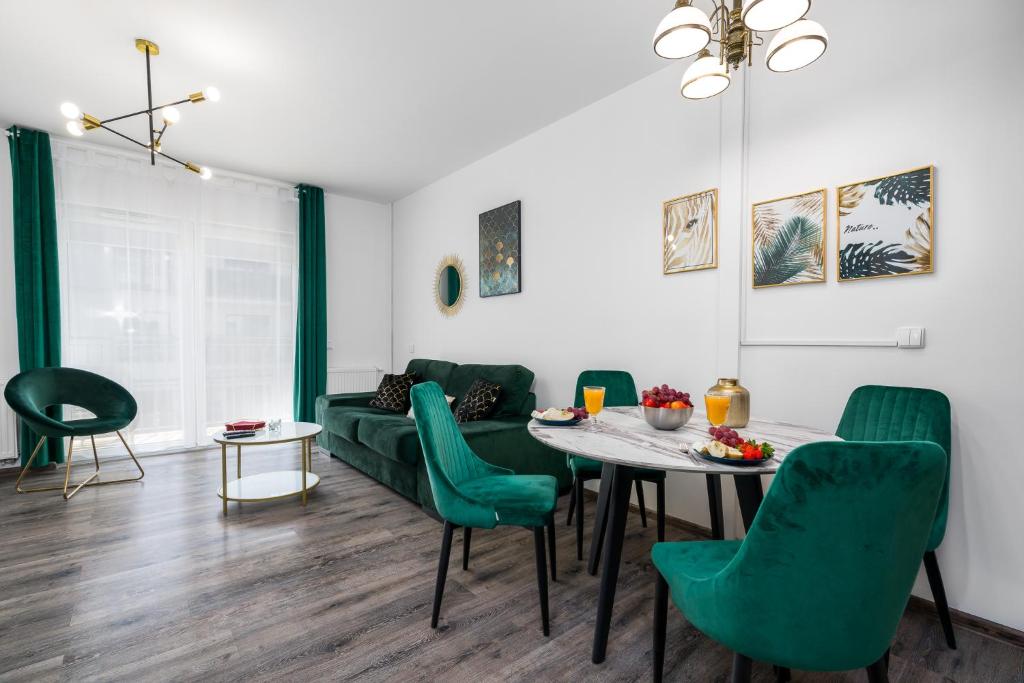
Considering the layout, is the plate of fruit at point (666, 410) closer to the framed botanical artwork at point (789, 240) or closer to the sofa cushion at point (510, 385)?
the framed botanical artwork at point (789, 240)

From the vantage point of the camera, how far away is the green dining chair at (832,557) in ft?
2.86

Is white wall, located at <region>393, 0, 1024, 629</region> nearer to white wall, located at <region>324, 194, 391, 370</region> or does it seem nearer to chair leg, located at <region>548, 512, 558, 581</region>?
chair leg, located at <region>548, 512, 558, 581</region>

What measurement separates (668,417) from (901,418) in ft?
2.99

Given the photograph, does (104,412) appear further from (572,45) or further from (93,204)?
(572,45)

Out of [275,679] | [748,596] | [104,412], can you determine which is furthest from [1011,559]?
[104,412]

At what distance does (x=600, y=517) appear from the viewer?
208 centimetres

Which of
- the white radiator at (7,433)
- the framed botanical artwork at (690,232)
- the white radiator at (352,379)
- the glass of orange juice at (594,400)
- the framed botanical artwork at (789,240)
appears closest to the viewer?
the glass of orange juice at (594,400)

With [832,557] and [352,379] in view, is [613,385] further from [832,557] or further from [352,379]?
[352,379]

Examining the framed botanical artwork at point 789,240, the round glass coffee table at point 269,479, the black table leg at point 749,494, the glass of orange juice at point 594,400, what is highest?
the framed botanical artwork at point 789,240

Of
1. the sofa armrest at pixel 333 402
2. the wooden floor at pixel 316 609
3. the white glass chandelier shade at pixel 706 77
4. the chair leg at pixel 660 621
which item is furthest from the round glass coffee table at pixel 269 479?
the white glass chandelier shade at pixel 706 77

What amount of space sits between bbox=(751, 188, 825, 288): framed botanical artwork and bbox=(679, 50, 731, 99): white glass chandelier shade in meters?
0.89

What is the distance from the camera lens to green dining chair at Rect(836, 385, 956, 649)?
1.62 meters

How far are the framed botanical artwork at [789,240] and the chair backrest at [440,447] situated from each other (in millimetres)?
1702

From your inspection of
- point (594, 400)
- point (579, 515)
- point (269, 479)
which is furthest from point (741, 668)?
point (269, 479)
